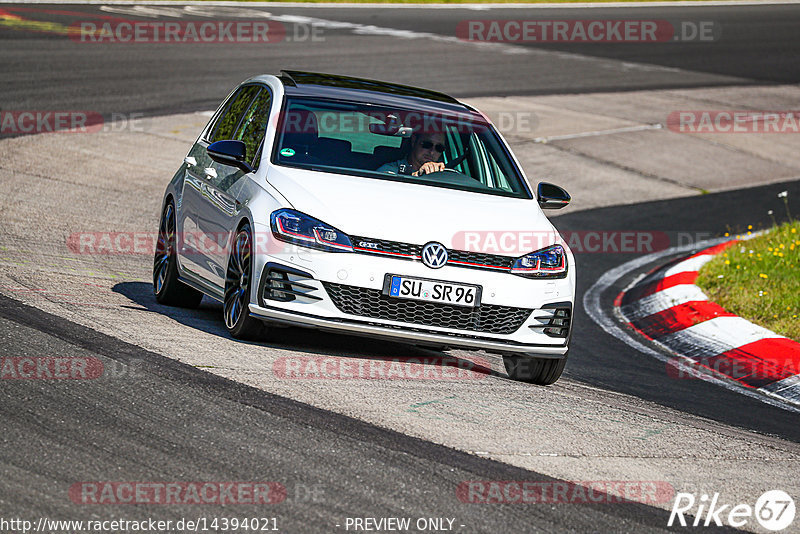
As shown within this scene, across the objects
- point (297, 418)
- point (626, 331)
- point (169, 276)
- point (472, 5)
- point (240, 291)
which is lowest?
point (626, 331)

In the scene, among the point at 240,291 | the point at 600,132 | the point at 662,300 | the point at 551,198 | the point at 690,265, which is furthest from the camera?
the point at 600,132

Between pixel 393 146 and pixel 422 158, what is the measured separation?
22 cm

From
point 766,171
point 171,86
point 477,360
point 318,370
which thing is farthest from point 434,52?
point 318,370

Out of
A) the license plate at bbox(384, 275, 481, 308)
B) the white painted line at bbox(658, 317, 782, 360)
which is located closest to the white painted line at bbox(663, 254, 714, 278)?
the white painted line at bbox(658, 317, 782, 360)

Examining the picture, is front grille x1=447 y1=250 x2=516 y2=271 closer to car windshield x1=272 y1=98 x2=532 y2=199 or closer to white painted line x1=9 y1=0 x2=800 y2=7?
car windshield x1=272 y1=98 x2=532 y2=199

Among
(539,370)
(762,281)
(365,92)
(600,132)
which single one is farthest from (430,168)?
(600,132)

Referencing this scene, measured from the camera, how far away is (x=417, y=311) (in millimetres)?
6848

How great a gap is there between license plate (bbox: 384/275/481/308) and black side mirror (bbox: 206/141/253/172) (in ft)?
4.59

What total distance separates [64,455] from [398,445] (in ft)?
4.68

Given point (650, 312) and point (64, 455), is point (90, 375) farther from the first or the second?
point (650, 312)

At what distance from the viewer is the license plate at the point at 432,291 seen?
6762mm

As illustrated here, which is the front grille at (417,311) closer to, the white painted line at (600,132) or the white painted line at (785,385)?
the white painted line at (785,385)

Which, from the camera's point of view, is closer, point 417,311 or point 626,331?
point 417,311

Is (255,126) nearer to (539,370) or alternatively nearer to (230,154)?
(230,154)
